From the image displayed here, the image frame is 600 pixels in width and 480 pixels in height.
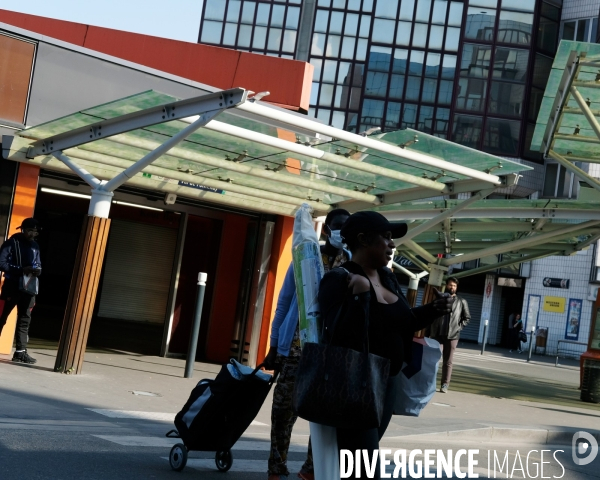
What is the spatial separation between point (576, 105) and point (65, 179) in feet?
26.6

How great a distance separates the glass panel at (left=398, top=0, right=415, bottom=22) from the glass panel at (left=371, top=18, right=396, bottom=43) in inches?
30.6

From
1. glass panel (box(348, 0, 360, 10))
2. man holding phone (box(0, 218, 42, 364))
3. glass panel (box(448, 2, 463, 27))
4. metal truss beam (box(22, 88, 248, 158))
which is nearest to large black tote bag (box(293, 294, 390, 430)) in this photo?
metal truss beam (box(22, 88, 248, 158))

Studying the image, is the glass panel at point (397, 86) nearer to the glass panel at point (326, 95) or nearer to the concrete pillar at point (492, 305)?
the glass panel at point (326, 95)

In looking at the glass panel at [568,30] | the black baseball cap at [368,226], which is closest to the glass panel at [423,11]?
the glass panel at [568,30]

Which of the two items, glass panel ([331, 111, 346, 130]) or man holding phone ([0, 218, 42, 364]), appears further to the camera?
glass panel ([331, 111, 346, 130])

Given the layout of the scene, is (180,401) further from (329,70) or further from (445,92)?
(329,70)

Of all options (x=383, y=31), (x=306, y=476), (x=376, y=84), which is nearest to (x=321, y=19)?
(x=383, y=31)

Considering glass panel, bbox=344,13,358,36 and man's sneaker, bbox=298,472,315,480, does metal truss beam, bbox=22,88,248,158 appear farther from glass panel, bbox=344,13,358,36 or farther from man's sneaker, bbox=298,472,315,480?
glass panel, bbox=344,13,358,36

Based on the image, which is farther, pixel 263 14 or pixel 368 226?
pixel 263 14

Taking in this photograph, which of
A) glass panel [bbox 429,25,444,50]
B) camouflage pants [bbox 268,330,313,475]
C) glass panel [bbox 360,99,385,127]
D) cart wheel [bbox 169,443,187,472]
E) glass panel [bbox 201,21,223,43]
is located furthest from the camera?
glass panel [bbox 201,21,223,43]

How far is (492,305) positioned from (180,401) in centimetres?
3857

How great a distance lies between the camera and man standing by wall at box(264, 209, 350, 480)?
619 centimetres

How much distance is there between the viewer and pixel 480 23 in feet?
175

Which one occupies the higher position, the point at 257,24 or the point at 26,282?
the point at 257,24
